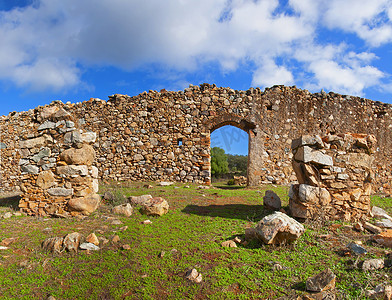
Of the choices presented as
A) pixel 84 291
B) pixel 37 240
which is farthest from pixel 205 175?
pixel 84 291

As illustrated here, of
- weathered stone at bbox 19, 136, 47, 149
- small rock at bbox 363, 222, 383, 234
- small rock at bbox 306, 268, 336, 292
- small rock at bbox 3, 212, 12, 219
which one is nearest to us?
small rock at bbox 306, 268, 336, 292

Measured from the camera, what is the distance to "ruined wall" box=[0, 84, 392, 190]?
10844mm

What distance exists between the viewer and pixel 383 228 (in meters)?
5.01

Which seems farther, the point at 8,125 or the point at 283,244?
the point at 8,125

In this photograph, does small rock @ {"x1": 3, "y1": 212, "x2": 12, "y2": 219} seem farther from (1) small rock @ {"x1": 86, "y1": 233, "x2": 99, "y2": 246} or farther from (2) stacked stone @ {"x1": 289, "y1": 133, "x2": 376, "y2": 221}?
(2) stacked stone @ {"x1": 289, "y1": 133, "x2": 376, "y2": 221}

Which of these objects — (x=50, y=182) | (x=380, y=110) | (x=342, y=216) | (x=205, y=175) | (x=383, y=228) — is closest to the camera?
(x=383, y=228)

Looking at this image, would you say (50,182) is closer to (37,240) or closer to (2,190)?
(37,240)

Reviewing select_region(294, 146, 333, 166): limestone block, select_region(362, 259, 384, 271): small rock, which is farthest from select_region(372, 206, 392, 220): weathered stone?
select_region(362, 259, 384, 271): small rock

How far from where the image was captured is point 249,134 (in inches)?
437

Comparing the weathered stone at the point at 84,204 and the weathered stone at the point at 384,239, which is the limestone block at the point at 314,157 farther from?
the weathered stone at the point at 84,204

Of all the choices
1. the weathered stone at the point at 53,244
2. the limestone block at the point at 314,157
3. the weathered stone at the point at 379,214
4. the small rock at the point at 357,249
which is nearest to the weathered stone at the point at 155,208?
the weathered stone at the point at 53,244

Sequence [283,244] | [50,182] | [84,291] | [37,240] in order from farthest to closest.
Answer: [50,182] < [37,240] < [283,244] < [84,291]

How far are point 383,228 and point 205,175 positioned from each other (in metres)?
6.52

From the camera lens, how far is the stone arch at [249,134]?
35.8 feet
